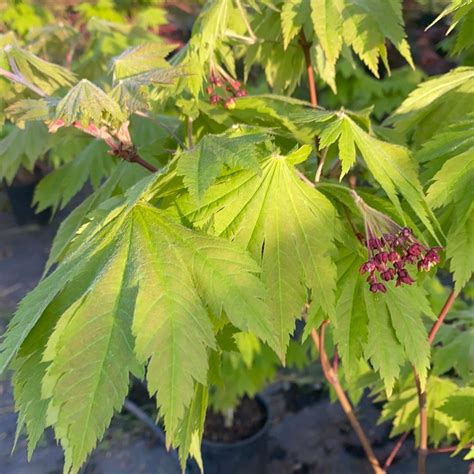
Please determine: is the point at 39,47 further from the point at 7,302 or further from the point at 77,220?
the point at 7,302

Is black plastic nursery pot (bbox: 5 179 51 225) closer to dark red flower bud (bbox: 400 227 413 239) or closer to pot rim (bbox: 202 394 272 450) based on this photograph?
pot rim (bbox: 202 394 272 450)

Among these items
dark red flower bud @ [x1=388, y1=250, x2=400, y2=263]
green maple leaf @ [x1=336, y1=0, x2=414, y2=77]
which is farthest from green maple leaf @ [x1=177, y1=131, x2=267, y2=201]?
green maple leaf @ [x1=336, y1=0, x2=414, y2=77]

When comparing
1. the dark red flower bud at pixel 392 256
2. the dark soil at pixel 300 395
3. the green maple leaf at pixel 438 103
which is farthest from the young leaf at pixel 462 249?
the dark soil at pixel 300 395

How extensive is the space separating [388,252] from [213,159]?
0.29 metres

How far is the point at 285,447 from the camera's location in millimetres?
2291

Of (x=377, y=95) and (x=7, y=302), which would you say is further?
(x=377, y=95)

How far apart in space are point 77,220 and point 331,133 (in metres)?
0.59

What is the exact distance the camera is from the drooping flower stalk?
76 centimetres

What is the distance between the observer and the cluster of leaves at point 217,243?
0.62 meters

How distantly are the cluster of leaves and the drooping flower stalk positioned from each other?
0.11ft

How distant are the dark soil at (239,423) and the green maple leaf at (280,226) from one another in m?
1.50

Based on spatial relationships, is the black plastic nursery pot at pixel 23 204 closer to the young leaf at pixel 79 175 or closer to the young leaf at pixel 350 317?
the young leaf at pixel 79 175

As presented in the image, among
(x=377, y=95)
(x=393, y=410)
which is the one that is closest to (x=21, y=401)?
(x=393, y=410)

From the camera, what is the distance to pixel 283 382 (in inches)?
107
